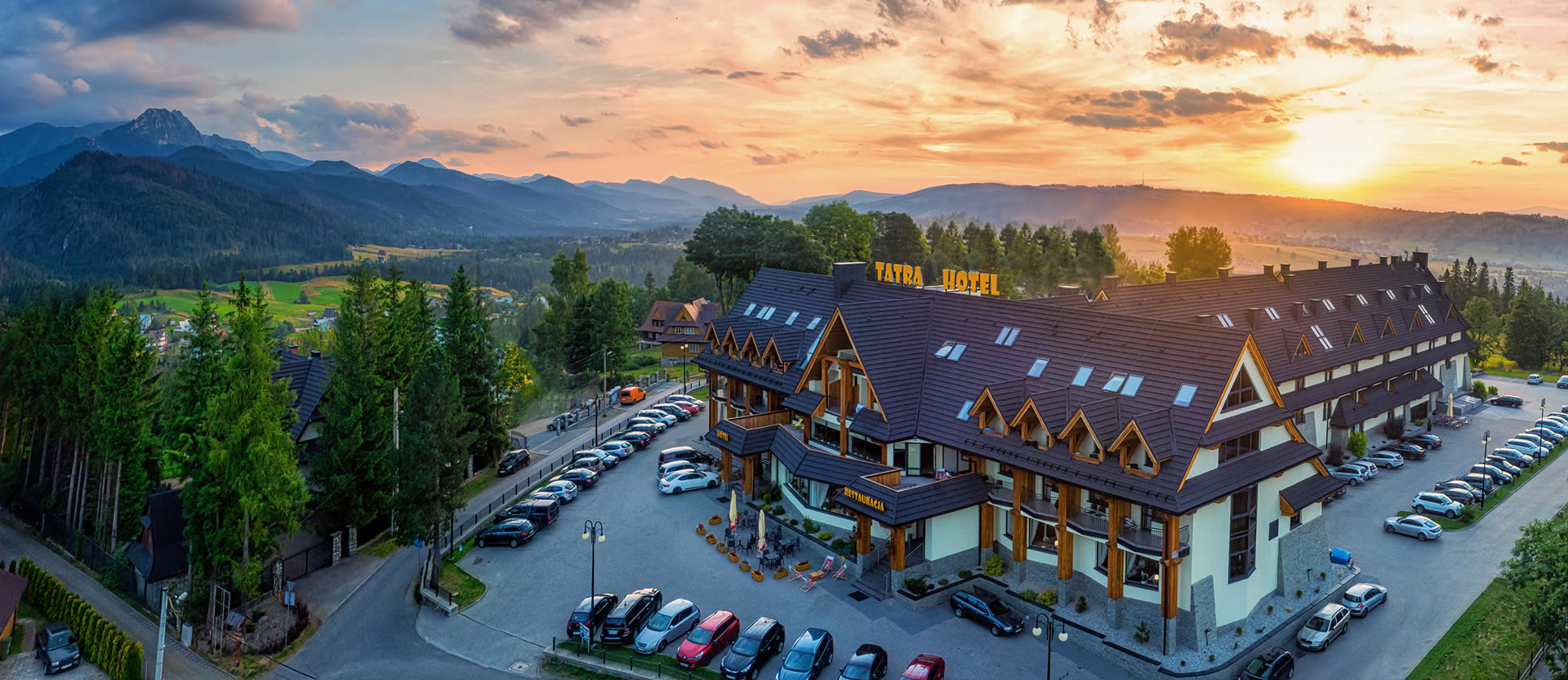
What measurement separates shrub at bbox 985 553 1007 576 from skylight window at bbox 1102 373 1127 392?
939cm

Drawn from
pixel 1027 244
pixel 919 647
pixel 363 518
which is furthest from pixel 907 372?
pixel 1027 244

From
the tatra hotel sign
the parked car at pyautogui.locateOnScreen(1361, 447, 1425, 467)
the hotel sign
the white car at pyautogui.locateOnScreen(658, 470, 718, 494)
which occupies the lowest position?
the parked car at pyautogui.locateOnScreen(1361, 447, 1425, 467)

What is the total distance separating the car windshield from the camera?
2933 centimetres

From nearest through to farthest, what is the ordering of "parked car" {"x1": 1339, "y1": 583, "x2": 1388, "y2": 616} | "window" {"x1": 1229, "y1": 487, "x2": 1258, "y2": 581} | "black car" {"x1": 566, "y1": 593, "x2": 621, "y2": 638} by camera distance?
"window" {"x1": 1229, "y1": 487, "x2": 1258, "y2": 581}, "black car" {"x1": 566, "y1": 593, "x2": 621, "y2": 638}, "parked car" {"x1": 1339, "y1": 583, "x2": 1388, "y2": 616}

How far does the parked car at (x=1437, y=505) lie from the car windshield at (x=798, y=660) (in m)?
41.7

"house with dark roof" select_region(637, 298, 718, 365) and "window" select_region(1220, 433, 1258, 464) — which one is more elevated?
"window" select_region(1220, 433, 1258, 464)

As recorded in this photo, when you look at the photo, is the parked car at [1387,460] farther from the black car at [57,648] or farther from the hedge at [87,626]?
the black car at [57,648]

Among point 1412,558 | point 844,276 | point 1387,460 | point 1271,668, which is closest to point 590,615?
point 1271,668

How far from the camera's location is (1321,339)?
57031 mm

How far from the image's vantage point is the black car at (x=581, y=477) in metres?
53.8

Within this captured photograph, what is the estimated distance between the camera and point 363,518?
146 ft

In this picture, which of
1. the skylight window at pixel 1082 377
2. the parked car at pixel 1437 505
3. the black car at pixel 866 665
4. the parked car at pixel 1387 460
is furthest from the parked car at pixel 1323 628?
the parked car at pixel 1387 460

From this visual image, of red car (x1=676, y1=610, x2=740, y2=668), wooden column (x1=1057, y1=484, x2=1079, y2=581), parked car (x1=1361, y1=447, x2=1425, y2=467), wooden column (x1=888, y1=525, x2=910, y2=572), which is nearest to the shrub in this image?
wooden column (x1=1057, y1=484, x2=1079, y2=581)

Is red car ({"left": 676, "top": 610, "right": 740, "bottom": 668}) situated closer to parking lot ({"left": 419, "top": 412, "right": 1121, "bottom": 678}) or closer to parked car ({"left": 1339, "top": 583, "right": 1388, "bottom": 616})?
parking lot ({"left": 419, "top": 412, "right": 1121, "bottom": 678})
